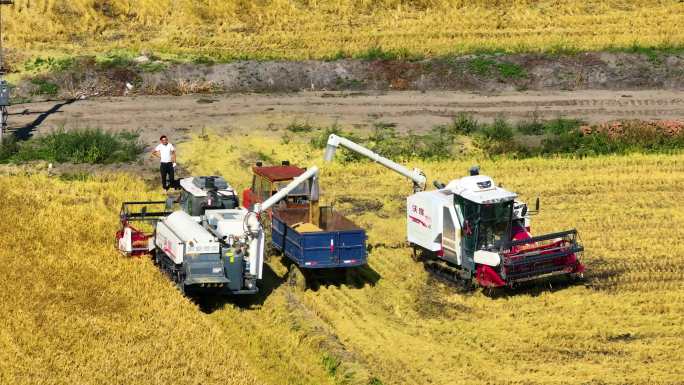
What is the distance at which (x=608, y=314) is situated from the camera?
2653 cm

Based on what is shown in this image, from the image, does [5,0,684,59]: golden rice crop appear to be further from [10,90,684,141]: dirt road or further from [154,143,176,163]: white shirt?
[154,143,176,163]: white shirt

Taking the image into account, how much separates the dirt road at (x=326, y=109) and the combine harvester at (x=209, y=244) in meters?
13.7

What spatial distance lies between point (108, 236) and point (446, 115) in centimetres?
1947

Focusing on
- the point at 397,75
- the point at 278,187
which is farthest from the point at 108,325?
the point at 397,75

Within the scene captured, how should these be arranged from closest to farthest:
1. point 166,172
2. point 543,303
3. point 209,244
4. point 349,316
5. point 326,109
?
1. point 209,244
2. point 349,316
3. point 543,303
4. point 166,172
5. point 326,109

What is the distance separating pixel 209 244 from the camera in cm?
2594

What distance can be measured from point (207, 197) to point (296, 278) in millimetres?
3286

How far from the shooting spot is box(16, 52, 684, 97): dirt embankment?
163 feet

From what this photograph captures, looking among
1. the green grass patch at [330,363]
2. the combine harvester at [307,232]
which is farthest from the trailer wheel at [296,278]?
the green grass patch at [330,363]

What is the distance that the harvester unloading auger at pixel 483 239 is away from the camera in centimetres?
2758

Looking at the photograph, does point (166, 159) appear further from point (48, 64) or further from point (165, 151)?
point (48, 64)

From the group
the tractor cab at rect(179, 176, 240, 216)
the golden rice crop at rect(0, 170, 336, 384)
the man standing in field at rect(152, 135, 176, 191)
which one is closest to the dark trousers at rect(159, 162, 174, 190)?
the man standing in field at rect(152, 135, 176, 191)

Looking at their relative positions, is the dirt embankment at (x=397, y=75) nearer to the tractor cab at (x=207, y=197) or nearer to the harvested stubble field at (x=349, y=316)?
the harvested stubble field at (x=349, y=316)

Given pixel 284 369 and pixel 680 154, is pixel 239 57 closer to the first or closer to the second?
pixel 680 154
